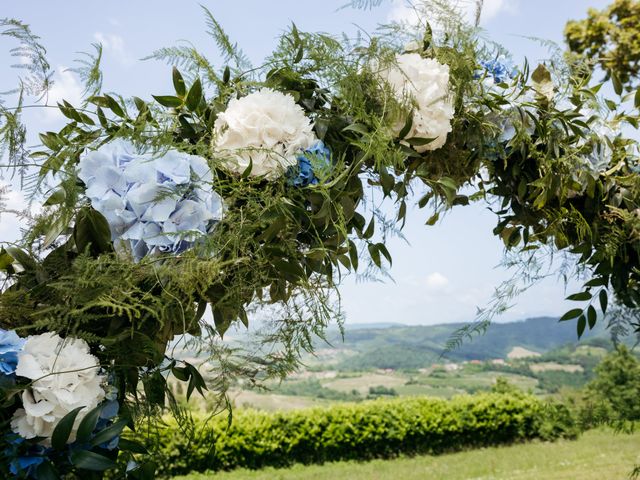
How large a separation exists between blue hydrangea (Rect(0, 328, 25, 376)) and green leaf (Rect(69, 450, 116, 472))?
7.6 inches

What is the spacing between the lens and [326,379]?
12961 mm

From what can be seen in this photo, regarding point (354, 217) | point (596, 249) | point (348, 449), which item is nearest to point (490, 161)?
point (596, 249)

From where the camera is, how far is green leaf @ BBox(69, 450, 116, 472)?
3.61 feet

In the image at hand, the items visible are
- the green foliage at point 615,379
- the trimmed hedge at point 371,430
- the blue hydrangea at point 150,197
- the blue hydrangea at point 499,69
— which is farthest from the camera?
the green foliage at point 615,379

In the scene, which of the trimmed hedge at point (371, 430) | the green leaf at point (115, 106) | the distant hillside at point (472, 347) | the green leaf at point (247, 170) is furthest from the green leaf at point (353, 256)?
the distant hillside at point (472, 347)

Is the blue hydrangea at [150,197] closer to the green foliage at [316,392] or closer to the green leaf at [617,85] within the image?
the green leaf at [617,85]

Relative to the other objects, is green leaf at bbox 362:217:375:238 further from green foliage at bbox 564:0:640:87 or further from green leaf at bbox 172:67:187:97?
green foliage at bbox 564:0:640:87

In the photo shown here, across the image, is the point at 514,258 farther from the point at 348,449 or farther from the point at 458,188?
the point at 348,449

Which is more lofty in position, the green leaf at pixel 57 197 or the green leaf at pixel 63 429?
the green leaf at pixel 57 197

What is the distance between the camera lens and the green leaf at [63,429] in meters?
1.09

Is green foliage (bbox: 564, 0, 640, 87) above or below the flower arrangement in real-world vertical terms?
above

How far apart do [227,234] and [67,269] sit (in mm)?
320

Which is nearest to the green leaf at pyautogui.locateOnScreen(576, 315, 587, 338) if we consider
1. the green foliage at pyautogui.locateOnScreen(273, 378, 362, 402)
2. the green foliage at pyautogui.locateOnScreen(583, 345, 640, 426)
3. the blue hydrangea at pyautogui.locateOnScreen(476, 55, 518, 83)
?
the blue hydrangea at pyautogui.locateOnScreen(476, 55, 518, 83)

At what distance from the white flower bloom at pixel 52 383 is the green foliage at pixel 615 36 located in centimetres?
751
